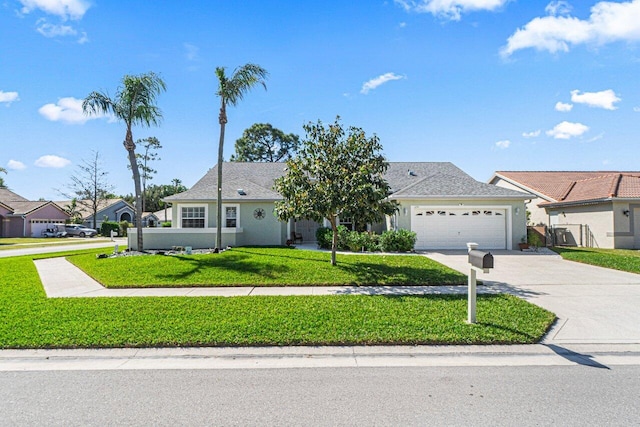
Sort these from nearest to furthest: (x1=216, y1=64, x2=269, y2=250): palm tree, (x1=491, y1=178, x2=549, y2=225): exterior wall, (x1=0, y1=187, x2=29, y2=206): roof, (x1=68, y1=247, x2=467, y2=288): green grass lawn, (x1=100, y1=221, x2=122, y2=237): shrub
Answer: (x1=68, y1=247, x2=467, y2=288): green grass lawn, (x1=216, y1=64, x2=269, y2=250): palm tree, (x1=491, y1=178, x2=549, y2=225): exterior wall, (x1=100, y1=221, x2=122, y2=237): shrub, (x1=0, y1=187, x2=29, y2=206): roof

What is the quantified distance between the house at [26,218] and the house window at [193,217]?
30237 mm

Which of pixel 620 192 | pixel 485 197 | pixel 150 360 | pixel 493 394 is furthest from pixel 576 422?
pixel 620 192

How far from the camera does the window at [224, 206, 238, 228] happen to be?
58.8 feet

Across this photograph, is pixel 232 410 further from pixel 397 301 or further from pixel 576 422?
pixel 397 301

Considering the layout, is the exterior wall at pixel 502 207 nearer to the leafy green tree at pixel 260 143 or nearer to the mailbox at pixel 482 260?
the mailbox at pixel 482 260

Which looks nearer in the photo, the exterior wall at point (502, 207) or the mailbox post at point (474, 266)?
the mailbox post at point (474, 266)

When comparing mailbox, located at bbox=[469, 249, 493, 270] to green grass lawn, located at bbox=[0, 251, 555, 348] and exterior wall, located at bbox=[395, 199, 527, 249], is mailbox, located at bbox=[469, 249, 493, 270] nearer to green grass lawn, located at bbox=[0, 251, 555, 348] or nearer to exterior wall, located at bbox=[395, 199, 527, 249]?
green grass lawn, located at bbox=[0, 251, 555, 348]

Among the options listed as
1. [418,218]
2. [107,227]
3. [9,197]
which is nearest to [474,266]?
[418,218]

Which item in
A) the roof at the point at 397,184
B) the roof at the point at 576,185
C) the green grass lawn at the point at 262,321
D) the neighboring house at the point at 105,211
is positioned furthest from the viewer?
the neighboring house at the point at 105,211

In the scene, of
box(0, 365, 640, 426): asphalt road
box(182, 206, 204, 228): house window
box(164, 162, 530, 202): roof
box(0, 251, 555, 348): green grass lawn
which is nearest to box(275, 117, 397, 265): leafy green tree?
box(0, 251, 555, 348): green grass lawn

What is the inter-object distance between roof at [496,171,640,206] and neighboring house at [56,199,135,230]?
4500 centimetres

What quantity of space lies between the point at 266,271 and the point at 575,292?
26.1ft

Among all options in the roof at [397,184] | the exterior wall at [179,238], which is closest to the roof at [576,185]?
the roof at [397,184]

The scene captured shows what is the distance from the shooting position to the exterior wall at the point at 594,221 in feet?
57.2
